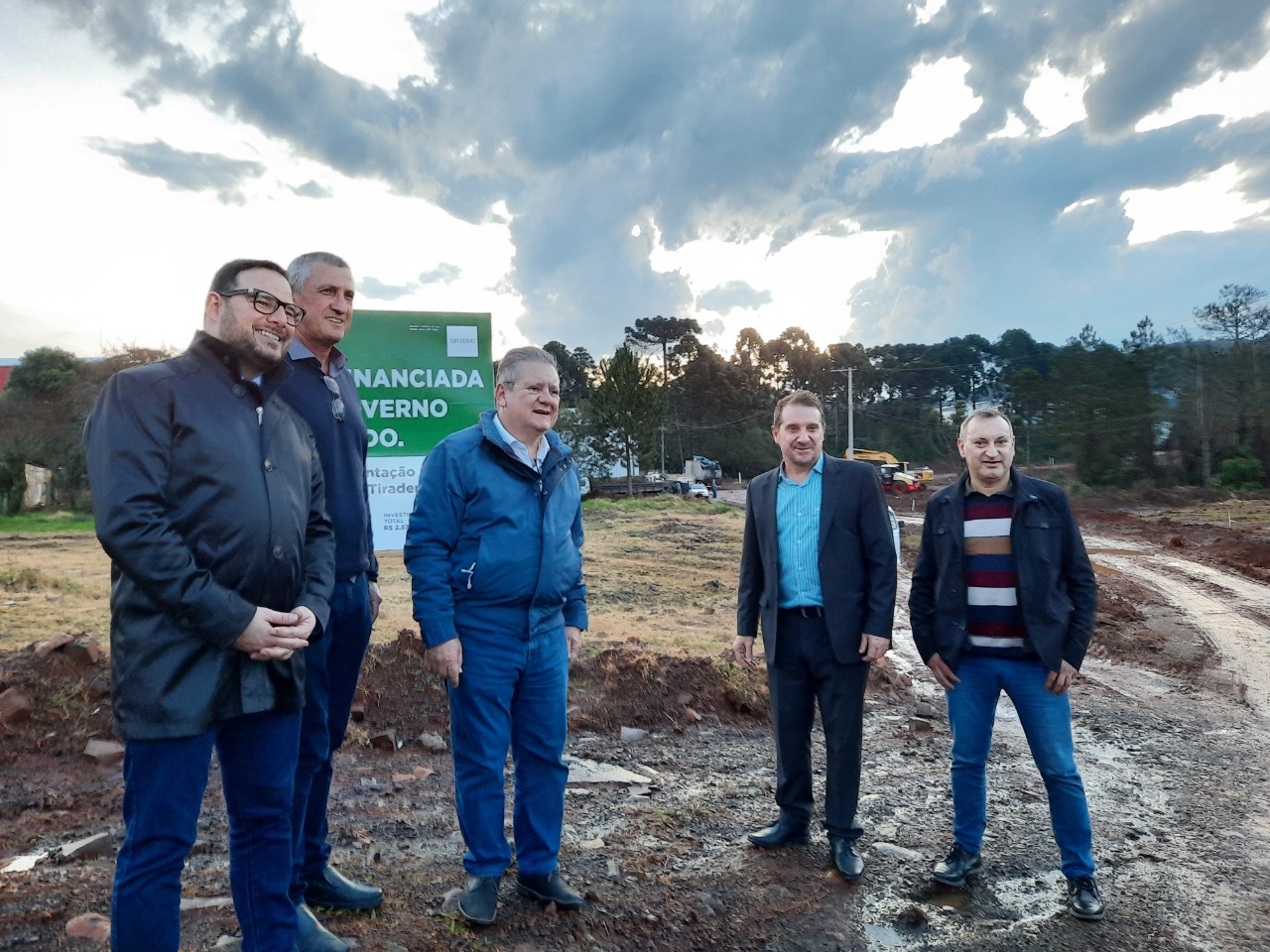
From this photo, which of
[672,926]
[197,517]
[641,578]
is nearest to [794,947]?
[672,926]

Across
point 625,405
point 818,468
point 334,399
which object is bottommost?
point 818,468

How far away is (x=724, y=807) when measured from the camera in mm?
4684

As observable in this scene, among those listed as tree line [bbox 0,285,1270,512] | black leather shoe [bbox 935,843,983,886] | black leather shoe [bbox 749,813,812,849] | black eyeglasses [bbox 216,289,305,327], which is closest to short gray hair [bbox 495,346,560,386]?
black eyeglasses [bbox 216,289,305,327]

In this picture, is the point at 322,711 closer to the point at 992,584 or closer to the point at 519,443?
the point at 519,443

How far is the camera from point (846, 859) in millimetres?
3771

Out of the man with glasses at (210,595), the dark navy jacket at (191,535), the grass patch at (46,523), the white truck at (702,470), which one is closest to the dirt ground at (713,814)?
the man with glasses at (210,595)

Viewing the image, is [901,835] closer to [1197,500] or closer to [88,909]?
[88,909]

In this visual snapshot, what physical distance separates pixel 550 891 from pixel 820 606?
5.39ft

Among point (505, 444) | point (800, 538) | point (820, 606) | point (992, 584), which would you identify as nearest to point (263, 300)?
Answer: point (505, 444)

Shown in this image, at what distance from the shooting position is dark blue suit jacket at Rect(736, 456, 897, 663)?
3.87 m

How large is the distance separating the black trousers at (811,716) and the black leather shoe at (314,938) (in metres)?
2.08

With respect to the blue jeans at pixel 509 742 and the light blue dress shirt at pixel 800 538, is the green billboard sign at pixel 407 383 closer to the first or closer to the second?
the light blue dress shirt at pixel 800 538

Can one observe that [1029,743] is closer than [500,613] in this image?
No

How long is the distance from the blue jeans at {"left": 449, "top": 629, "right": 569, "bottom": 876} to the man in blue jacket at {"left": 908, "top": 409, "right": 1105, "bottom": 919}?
65.2 inches
